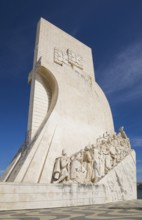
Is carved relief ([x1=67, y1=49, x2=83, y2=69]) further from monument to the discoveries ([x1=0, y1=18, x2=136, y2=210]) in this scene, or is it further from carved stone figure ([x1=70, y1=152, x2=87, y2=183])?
carved stone figure ([x1=70, y1=152, x2=87, y2=183])

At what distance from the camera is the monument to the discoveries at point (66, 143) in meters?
5.67

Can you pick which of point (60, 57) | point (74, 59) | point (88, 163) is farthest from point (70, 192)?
point (74, 59)

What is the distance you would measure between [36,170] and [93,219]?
3497mm

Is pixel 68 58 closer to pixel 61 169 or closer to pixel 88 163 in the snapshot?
pixel 88 163

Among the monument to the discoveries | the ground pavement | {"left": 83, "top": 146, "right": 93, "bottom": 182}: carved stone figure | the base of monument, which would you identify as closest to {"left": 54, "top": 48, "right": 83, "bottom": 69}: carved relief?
the monument to the discoveries

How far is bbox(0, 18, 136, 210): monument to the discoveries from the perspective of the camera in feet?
18.6

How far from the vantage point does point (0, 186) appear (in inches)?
177

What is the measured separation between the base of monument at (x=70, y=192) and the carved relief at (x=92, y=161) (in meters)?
0.27

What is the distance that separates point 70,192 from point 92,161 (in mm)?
1762

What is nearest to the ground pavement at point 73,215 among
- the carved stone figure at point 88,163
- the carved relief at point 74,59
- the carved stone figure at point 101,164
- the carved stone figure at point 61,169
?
the carved stone figure at point 61,169

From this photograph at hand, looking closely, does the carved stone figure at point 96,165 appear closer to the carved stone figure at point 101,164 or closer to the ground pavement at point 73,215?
the carved stone figure at point 101,164

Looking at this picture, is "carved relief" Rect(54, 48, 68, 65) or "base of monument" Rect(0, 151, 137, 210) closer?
"base of monument" Rect(0, 151, 137, 210)

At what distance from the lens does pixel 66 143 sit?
764 centimetres

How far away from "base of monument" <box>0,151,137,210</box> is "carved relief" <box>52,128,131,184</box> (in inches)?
10.7
